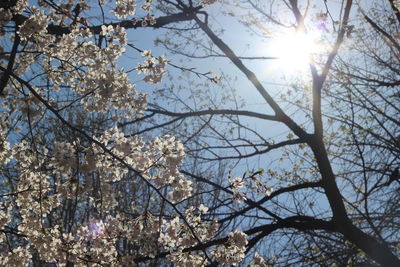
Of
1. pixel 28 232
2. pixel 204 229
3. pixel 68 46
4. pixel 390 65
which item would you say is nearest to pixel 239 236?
pixel 204 229

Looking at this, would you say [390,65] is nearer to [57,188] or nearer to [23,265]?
[57,188]

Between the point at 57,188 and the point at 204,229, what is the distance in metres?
1.39

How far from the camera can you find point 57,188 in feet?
11.2

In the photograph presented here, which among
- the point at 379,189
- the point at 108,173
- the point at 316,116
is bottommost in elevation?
the point at 108,173

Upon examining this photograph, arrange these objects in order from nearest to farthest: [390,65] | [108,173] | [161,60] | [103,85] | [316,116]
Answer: [103,85] → [108,173] → [161,60] → [316,116] → [390,65]

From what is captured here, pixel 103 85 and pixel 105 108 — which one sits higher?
pixel 105 108

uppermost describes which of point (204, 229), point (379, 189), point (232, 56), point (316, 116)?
point (232, 56)

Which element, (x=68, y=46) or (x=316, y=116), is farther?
(x=316, y=116)

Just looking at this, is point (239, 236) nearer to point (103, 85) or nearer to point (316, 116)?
point (103, 85)

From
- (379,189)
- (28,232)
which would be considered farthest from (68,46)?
(379,189)

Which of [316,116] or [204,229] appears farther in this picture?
[316,116]

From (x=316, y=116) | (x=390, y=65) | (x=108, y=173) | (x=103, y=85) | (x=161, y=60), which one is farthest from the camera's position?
(x=390, y=65)

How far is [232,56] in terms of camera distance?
5.11m

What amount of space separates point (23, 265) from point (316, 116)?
3.59 meters
